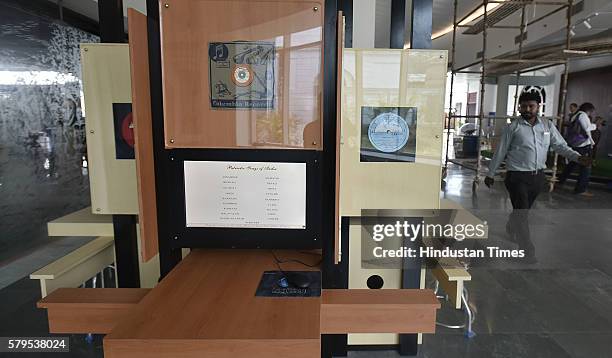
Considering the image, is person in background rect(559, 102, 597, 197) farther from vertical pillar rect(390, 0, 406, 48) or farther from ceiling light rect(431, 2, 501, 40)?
vertical pillar rect(390, 0, 406, 48)

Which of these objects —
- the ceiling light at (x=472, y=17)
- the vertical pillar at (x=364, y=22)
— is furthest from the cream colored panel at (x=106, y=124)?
the ceiling light at (x=472, y=17)

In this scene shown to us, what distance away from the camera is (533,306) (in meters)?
2.81

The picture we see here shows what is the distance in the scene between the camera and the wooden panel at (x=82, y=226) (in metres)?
1.99

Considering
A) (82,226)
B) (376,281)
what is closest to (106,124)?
(82,226)

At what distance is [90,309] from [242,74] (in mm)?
969

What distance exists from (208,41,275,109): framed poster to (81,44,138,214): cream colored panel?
631 millimetres

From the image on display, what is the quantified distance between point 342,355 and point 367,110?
1.36 metres

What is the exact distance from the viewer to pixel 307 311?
3.59ft

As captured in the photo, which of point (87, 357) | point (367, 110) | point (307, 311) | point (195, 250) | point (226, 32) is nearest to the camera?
point (307, 311)

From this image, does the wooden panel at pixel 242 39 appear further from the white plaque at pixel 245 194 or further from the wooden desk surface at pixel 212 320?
the wooden desk surface at pixel 212 320

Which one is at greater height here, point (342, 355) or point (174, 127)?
point (174, 127)

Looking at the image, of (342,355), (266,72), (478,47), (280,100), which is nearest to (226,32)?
(266,72)

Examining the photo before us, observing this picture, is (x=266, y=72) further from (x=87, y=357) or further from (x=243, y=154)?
(x=87, y=357)

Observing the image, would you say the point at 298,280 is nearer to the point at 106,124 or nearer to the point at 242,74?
the point at 242,74
